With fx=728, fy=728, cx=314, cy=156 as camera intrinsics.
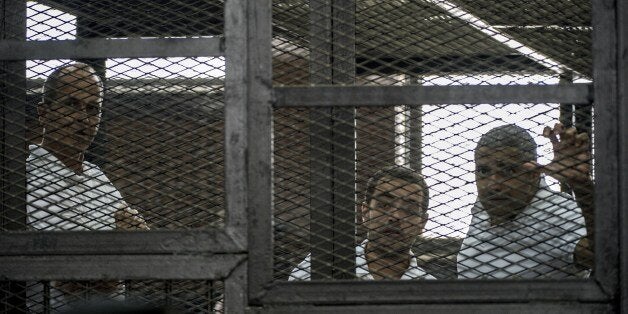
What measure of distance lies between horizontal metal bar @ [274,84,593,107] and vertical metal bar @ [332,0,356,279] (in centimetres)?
7

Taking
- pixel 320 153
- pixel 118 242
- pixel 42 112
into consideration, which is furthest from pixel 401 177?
pixel 42 112

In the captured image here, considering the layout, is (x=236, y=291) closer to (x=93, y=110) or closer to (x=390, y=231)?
(x=390, y=231)

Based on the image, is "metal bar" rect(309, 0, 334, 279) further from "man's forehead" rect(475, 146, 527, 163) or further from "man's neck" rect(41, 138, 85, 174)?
"man's neck" rect(41, 138, 85, 174)

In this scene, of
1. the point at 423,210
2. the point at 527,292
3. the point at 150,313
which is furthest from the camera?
the point at 423,210

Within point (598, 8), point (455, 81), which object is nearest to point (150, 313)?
point (455, 81)

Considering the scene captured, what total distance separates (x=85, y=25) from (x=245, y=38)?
43 centimetres

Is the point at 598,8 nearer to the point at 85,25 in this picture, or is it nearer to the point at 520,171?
the point at 520,171

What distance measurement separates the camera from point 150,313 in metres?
1.17

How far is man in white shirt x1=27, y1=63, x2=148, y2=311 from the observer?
169 cm

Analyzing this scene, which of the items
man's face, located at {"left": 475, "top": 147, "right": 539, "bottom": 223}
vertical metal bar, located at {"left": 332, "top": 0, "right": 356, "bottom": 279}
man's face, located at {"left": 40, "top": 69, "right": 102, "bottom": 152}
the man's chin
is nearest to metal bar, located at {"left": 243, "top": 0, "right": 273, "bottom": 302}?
vertical metal bar, located at {"left": 332, "top": 0, "right": 356, "bottom": 279}

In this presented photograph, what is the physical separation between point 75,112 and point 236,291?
59cm

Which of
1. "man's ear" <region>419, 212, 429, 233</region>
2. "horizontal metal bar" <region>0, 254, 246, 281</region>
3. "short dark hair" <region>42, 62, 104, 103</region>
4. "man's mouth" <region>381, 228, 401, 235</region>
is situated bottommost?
"horizontal metal bar" <region>0, 254, 246, 281</region>

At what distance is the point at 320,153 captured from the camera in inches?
66.0

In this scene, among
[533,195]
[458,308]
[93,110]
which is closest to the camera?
[458,308]
